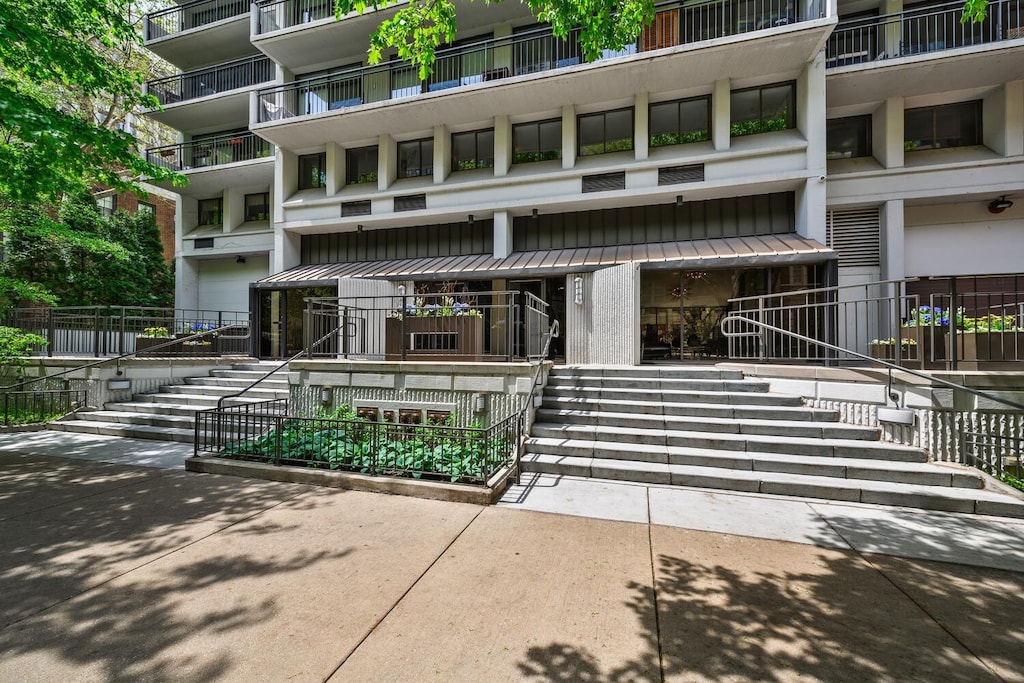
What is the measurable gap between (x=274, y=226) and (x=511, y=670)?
17663 millimetres

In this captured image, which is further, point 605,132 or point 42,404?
point 605,132

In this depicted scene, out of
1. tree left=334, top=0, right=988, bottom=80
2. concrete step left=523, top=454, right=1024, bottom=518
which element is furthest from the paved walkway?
tree left=334, top=0, right=988, bottom=80

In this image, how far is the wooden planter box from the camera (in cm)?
853

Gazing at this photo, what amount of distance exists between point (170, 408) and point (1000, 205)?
2145 centimetres

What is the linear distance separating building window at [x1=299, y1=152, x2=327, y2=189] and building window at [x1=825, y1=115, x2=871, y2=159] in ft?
55.8

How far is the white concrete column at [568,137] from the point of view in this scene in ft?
43.4

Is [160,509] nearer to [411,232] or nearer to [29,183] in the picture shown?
[29,183]

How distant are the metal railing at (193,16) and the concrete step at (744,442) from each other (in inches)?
867

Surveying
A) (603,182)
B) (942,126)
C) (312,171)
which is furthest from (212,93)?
(942,126)

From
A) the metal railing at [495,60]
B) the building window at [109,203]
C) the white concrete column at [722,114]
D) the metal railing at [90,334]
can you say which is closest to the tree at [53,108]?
the metal railing at [90,334]

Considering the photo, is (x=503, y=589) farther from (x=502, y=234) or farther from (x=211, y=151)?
(x=211, y=151)

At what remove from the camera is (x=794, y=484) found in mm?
5527

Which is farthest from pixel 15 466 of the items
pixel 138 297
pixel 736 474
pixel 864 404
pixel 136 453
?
pixel 138 297

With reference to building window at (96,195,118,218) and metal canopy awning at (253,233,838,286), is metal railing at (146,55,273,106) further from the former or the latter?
metal canopy awning at (253,233,838,286)
